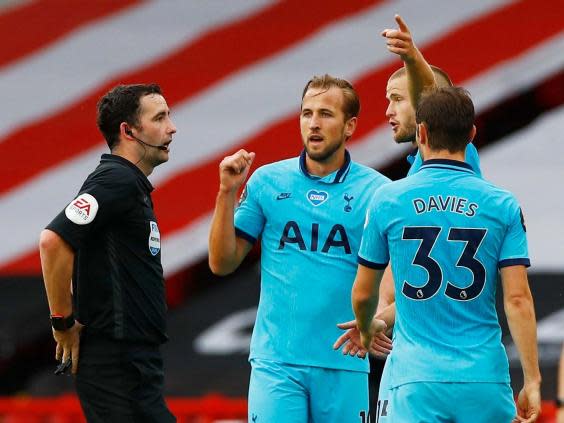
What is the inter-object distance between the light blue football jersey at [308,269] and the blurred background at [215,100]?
6049 mm

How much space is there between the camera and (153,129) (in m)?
5.32

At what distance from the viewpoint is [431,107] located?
14.5 feet

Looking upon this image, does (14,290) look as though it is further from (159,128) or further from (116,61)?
(159,128)

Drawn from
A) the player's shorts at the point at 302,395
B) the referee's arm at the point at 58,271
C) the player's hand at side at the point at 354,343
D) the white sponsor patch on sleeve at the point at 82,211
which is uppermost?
the white sponsor patch on sleeve at the point at 82,211

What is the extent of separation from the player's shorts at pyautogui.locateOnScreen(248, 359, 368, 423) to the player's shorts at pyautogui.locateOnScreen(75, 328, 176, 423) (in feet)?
1.70

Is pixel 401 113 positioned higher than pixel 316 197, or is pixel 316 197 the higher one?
pixel 401 113

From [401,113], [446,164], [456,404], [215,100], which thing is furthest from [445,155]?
[215,100]

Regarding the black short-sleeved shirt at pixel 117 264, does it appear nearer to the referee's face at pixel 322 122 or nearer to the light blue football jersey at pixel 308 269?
the light blue football jersey at pixel 308 269

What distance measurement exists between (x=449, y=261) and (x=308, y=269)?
129 cm

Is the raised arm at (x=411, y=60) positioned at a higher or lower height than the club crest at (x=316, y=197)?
higher

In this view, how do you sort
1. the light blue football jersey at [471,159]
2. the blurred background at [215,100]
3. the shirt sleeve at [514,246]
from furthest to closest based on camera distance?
the blurred background at [215,100]
the light blue football jersey at [471,159]
the shirt sleeve at [514,246]

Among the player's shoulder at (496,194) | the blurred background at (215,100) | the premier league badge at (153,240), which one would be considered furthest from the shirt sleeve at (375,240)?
the blurred background at (215,100)

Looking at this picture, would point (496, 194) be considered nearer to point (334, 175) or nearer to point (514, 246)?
point (514, 246)

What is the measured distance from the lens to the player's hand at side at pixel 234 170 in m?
5.20
